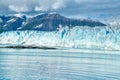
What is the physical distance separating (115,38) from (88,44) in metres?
17.1

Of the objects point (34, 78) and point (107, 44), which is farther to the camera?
point (107, 44)

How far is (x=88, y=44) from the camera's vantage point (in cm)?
19875

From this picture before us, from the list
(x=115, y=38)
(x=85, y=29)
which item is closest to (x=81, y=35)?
(x=85, y=29)

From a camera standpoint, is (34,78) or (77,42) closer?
(34,78)

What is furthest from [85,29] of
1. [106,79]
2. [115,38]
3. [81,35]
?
[106,79]

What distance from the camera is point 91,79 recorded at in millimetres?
31453

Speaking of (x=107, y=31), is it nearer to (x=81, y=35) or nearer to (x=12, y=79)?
(x=81, y=35)

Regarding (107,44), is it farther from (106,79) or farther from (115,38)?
(106,79)

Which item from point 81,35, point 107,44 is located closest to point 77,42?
point 81,35

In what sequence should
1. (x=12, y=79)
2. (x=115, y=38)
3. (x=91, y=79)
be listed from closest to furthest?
1. (x=12, y=79)
2. (x=91, y=79)
3. (x=115, y=38)

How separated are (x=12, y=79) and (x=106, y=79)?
8888 mm

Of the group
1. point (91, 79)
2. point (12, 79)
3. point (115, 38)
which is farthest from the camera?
point (115, 38)

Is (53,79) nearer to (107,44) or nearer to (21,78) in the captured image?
(21,78)

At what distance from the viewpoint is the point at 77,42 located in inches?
7805
